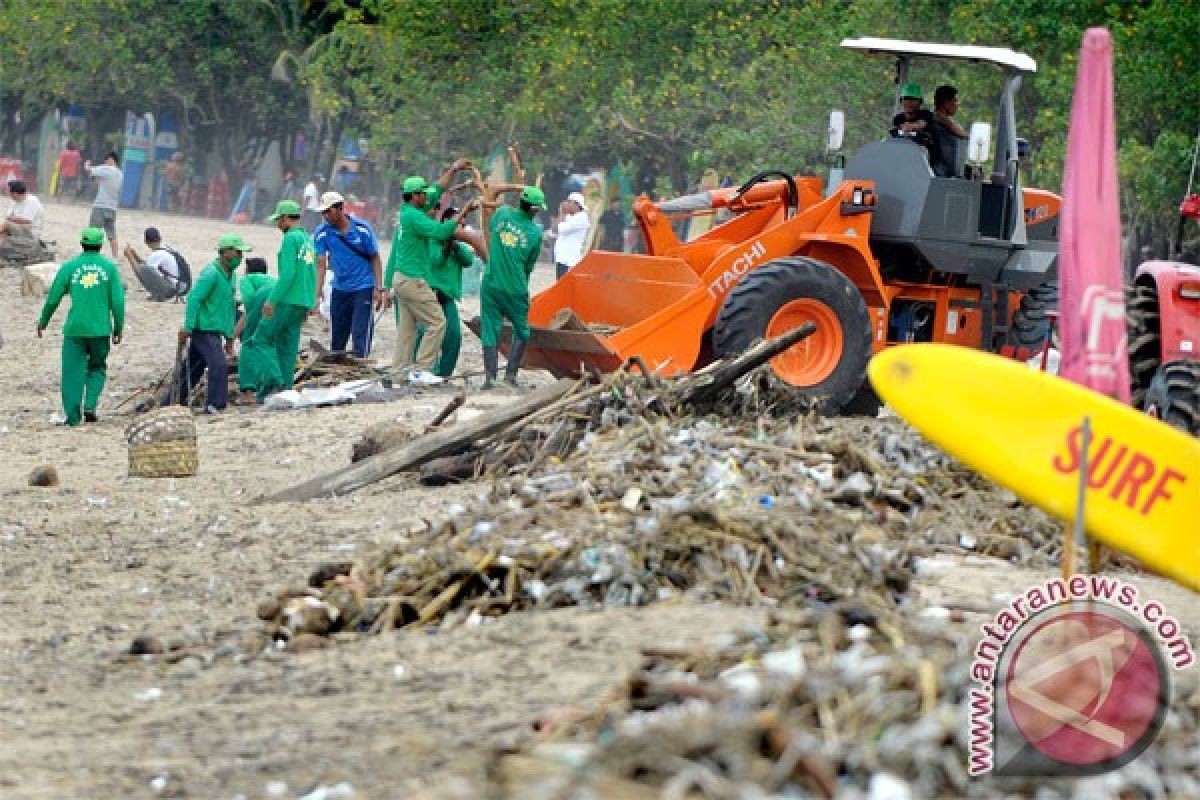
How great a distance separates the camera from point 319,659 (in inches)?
319

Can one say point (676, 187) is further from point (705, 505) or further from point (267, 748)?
point (267, 748)

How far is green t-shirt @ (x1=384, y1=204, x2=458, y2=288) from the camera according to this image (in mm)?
17766

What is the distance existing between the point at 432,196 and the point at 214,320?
225 cm

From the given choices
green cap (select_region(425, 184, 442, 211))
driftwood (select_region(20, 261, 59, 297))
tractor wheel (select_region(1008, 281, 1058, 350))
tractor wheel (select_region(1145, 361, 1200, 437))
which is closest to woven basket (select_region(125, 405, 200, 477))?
green cap (select_region(425, 184, 442, 211))

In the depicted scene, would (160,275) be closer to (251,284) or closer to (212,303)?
(251,284)

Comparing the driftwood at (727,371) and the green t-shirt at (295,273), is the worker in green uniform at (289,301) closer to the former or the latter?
the green t-shirt at (295,273)

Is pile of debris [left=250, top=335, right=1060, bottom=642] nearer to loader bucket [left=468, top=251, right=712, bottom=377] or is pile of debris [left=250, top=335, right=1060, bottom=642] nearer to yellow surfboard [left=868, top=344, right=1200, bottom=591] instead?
yellow surfboard [left=868, top=344, right=1200, bottom=591]

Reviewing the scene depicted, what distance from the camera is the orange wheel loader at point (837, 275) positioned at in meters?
14.6

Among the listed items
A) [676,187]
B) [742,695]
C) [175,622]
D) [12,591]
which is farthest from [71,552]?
[676,187]

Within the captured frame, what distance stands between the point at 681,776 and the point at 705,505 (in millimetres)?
3463

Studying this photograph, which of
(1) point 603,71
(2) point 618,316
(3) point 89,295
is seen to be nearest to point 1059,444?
(2) point 618,316

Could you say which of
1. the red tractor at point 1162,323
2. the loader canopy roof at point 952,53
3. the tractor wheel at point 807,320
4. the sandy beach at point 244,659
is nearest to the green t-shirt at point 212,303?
the sandy beach at point 244,659

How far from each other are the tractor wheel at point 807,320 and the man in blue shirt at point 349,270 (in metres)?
4.72

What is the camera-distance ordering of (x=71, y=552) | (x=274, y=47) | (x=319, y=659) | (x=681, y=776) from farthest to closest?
(x=274, y=47) < (x=71, y=552) < (x=319, y=659) < (x=681, y=776)
